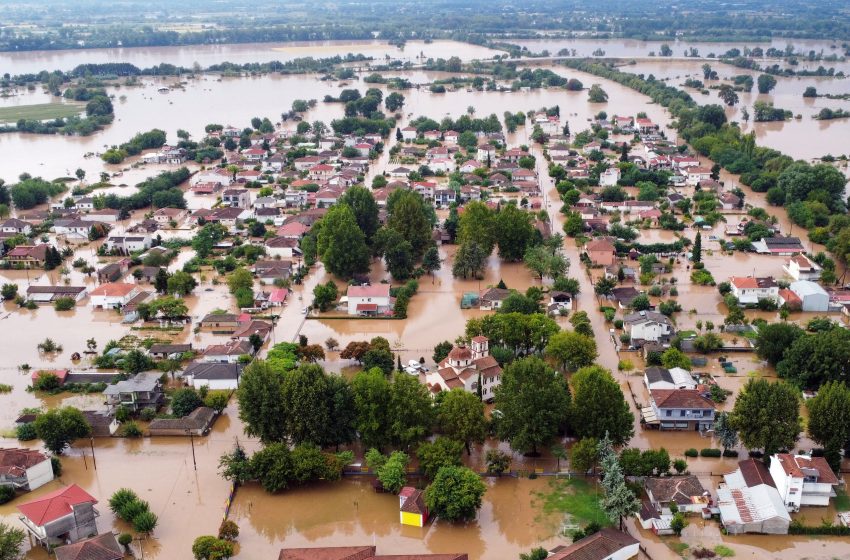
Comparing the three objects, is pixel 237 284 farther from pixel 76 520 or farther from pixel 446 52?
pixel 446 52

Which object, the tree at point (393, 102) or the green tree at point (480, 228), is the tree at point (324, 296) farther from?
the tree at point (393, 102)

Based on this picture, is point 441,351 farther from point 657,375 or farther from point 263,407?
point 263,407

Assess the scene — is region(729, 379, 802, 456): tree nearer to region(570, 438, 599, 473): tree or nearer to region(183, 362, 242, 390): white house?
region(570, 438, 599, 473): tree

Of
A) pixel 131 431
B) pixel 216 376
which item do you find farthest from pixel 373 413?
pixel 131 431

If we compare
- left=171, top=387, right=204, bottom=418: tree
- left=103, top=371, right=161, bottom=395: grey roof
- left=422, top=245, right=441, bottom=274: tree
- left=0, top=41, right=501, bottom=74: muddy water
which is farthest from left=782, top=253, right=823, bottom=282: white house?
left=0, top=41, right=501, bottom=74: muddy water

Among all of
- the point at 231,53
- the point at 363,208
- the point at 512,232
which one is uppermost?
the point at 231,53
